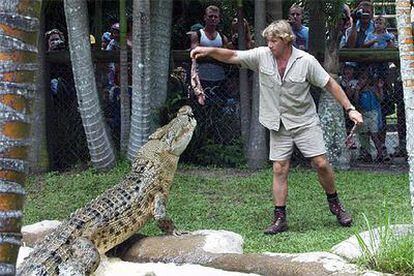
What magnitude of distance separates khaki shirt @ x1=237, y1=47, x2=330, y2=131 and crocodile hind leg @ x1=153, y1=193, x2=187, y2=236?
109 cm

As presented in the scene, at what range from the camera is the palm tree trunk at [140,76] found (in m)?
8.07

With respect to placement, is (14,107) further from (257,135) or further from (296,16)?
(296,16)

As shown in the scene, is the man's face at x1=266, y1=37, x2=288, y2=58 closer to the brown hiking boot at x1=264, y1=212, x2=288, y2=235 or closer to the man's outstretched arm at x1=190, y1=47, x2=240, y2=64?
the man's outstretched arm at x1=190, y1=47, x2=240, y2=64

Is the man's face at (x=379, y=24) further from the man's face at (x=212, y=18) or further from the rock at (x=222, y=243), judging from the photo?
the rock at (x=222, y=243)

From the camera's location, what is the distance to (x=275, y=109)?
20.0ft

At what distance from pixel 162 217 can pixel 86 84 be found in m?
2.89

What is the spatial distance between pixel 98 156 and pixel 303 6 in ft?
10.3

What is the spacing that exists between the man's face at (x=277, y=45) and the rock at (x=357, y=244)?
5.67ft

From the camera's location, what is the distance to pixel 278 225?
6098 mm

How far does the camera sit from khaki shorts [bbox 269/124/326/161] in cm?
610

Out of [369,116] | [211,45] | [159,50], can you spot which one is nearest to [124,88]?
[159,50]

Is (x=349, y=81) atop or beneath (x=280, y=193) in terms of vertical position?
atop

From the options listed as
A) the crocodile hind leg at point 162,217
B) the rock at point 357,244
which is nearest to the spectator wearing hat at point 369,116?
the crocodile hind leg at point 162,217

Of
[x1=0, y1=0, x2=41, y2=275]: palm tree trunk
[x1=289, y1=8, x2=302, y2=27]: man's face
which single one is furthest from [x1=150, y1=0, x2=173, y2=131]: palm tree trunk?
[x1=0, y1=0, x2=41, y2=275]: palm tree trunk
